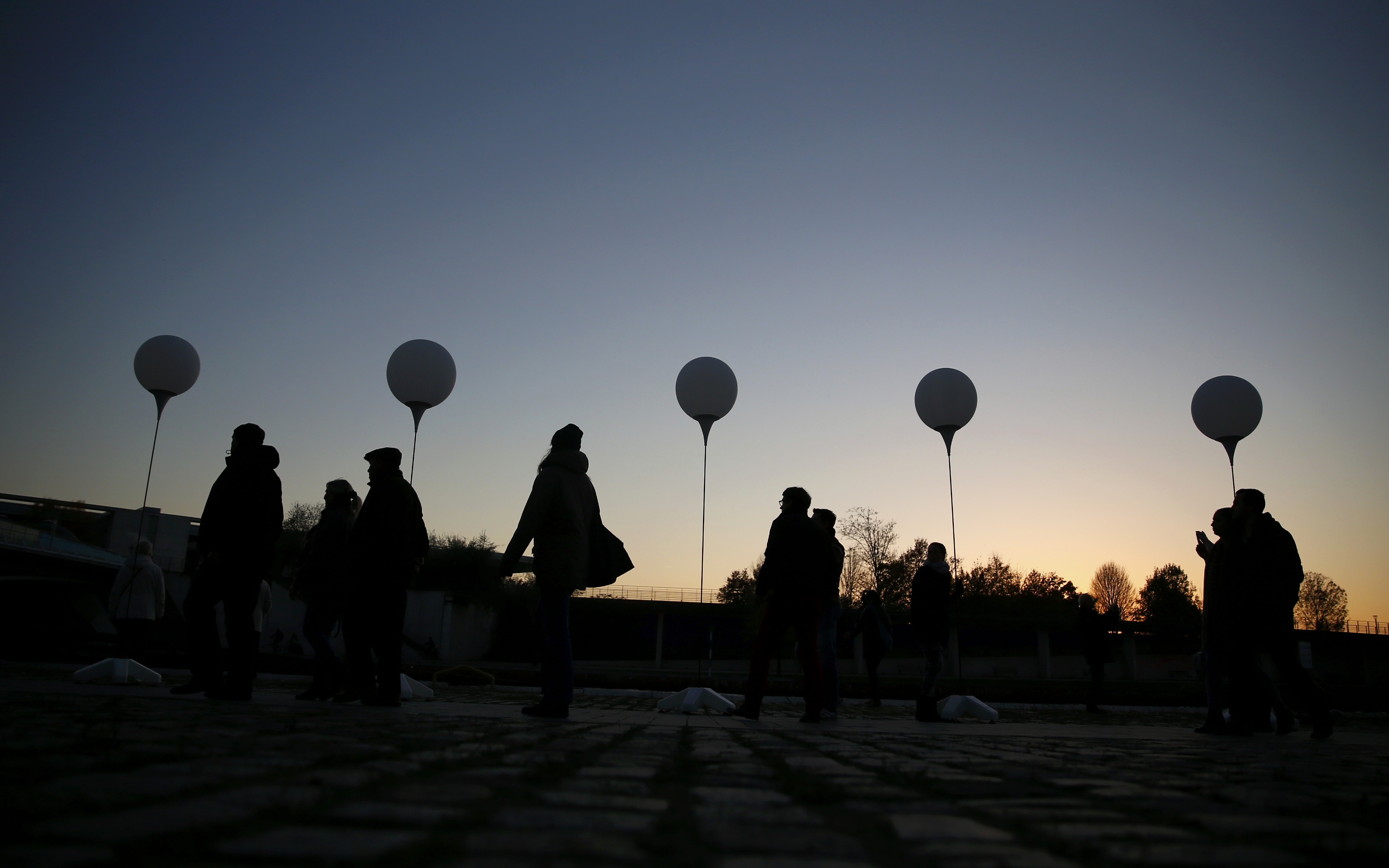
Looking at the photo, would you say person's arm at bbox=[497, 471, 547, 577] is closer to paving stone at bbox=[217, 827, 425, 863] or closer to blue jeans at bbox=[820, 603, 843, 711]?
blue jeans at bbox=[820, 603, 843, 711]

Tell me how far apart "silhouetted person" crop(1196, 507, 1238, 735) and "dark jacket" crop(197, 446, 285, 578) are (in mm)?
7167

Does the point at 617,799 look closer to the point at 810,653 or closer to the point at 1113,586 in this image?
the point at 810,653

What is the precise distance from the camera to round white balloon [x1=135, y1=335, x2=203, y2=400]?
11617mm

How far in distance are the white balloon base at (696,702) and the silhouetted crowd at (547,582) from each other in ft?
0.92

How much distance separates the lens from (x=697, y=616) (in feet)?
156

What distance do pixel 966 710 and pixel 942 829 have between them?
7.12m

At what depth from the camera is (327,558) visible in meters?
7.11

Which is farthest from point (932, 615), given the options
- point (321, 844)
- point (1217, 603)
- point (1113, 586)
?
point (1113, 586)

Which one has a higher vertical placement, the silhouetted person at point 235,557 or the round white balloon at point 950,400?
the round white balloon at point 950,400

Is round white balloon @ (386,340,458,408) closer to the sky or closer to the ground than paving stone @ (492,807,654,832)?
closer to the sky

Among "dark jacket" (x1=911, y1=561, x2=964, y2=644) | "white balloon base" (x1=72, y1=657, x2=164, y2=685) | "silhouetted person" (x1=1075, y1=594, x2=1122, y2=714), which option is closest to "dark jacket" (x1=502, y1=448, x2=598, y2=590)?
"dark jacket" (x1=911, y1=561, x2=964, y2=644)

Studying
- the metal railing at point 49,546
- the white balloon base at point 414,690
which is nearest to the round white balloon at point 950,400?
the white balloon base at point 414,690

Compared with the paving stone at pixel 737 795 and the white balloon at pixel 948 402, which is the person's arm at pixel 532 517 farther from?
the white balloon at pixel 948 402

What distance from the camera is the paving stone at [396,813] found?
4.95 ft
